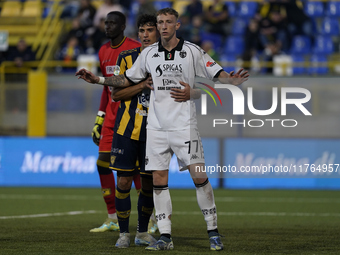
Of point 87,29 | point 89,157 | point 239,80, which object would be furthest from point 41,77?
point 239,80

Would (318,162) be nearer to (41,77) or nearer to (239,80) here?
(41,77)

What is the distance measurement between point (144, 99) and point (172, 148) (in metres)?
0.73

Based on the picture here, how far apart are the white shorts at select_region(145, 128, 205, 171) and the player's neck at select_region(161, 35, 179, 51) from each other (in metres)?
0.79

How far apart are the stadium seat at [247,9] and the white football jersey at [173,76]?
49.4 feet

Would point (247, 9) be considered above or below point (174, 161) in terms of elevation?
above

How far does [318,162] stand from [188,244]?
338 inches

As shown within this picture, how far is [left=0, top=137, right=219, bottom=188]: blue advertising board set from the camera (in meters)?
15.5

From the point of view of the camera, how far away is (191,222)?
9102mm

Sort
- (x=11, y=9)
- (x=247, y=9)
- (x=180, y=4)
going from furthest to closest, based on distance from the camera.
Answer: (x=11, y=9)
(x=180, y=4)
(x=247, y=9)

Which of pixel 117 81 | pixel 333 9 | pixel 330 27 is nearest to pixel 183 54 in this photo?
pixel 117 81

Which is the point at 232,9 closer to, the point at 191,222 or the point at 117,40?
the point at 191,222

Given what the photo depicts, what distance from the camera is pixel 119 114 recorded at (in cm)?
694

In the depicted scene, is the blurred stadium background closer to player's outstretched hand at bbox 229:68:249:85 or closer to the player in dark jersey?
the player in dark jersey

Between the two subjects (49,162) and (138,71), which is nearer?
(138,71)
